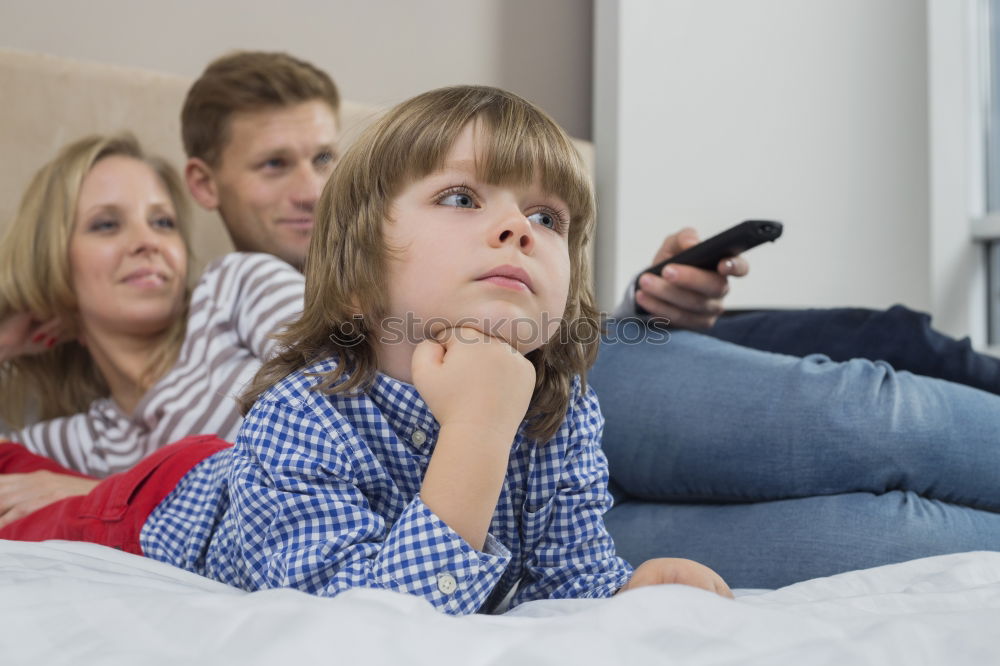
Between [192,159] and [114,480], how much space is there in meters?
0.74

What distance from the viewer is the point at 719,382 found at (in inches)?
42.3

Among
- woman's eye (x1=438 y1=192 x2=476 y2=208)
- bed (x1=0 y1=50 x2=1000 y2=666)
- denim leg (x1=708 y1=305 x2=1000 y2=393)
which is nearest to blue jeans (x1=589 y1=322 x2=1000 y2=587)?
denim leg (x1=708 y1=305 x2=1000 y2=393)

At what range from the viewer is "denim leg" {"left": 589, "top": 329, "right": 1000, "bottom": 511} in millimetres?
934

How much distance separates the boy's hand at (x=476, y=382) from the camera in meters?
0.66

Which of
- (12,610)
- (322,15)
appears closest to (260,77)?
(322,15)

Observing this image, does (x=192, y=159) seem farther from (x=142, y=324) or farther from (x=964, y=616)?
(x=964, y=616)

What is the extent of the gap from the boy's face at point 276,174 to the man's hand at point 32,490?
0.54m

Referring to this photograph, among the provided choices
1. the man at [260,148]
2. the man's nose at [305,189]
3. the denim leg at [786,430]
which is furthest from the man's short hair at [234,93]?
the denim leg at [786,430]

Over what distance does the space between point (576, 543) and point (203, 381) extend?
0.66 meters

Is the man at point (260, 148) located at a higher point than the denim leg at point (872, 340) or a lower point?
higher

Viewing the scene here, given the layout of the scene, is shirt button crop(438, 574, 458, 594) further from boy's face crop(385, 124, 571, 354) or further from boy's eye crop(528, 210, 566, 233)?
boy's eye crop(528, 210, 566, 233)

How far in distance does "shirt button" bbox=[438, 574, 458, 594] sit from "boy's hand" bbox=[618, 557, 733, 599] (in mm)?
151

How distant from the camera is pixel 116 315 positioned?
1.33 metres

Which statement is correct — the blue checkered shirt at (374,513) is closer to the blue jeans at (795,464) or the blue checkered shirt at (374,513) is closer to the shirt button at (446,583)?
the shirt button at (446,583)
